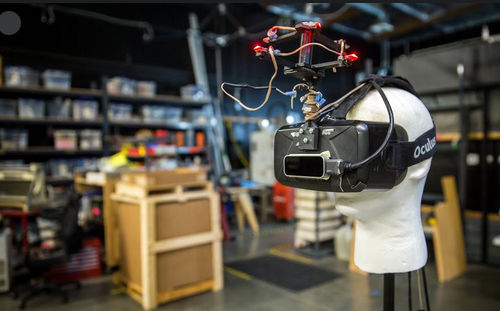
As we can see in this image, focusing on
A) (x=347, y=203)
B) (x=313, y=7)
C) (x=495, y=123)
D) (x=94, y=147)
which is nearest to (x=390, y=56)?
(x=495, y=123)

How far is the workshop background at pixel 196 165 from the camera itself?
9.23 feet

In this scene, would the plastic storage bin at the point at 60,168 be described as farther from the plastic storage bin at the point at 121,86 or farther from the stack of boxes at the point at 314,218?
the stack of boxes at the point at 314,218

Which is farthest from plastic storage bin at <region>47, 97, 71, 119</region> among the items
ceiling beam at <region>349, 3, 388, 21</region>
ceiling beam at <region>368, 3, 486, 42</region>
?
ceiling beam at <region>368, 3, 486, 42</region>

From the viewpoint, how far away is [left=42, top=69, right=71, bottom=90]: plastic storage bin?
5090 millimetres

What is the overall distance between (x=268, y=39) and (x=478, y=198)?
411 cm

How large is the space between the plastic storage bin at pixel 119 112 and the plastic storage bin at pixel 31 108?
0.93 m

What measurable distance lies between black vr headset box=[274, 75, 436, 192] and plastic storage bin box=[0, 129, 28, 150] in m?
5.18

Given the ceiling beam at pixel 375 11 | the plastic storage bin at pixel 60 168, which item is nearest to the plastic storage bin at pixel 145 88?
the plastic storage bin at pixel 60 168

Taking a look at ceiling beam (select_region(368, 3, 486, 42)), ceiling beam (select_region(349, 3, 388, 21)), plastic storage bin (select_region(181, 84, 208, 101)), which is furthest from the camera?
plastic storage bin (select_region(181, 84, 208, 101))

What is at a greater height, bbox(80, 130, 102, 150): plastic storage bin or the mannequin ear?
bbox(80, 130, 102, 150): plastic storage bin

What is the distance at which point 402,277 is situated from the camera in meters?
1.00

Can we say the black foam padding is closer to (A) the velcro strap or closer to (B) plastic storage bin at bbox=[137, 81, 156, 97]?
(A) the velcro strap

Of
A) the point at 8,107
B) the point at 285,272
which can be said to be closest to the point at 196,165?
the point at 8,107

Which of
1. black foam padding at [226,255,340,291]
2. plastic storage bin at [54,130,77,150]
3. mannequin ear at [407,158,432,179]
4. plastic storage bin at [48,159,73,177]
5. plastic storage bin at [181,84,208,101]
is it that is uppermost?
plastic storage bin at [181,84,208,101]
